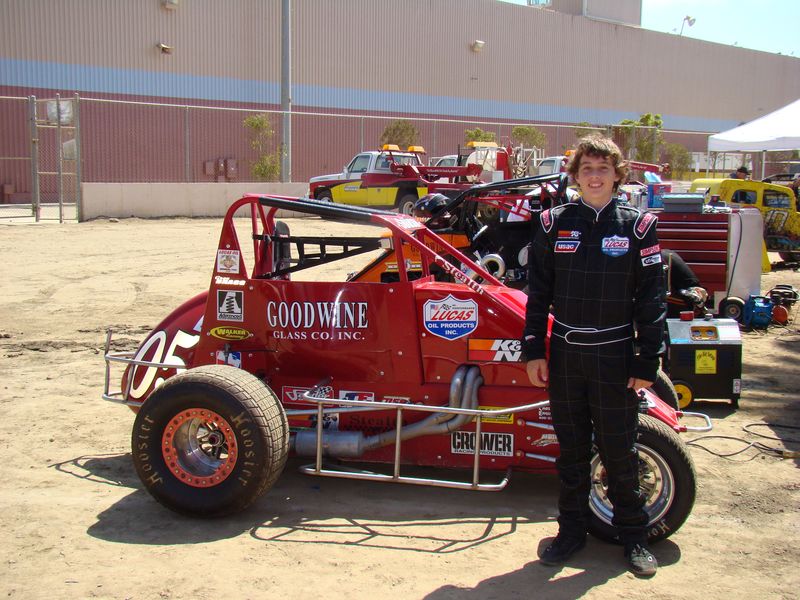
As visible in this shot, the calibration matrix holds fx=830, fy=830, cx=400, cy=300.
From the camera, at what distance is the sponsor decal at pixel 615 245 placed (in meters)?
3.62

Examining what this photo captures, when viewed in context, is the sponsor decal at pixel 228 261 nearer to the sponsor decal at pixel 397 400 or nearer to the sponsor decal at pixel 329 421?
the sponsor decal at pixel 329 421

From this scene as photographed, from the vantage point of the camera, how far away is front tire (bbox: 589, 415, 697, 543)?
4.05 metres

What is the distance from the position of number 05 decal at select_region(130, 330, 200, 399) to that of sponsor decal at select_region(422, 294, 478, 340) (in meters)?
1.56

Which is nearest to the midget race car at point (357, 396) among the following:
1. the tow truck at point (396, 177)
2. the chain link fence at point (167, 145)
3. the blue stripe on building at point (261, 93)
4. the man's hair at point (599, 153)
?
the man's hair at point (599, 153)

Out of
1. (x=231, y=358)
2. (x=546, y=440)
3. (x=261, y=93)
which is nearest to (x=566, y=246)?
(x=546, y=440)

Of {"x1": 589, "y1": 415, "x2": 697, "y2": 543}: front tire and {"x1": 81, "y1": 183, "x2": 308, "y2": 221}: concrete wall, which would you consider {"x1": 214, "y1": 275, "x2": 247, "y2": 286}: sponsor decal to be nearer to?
{"x1": 589, "y1": 415, "x2": 697, "y2": 543}: front tire

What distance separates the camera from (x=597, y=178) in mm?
3682

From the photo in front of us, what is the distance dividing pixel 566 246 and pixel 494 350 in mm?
1139

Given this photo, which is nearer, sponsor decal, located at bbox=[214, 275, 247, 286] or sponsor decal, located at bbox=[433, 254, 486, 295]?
sponsor decal, located at bbox=[433, 254, 486, 295]

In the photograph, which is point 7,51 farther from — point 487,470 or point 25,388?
point 487,470

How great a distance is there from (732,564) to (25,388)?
5.54 meters

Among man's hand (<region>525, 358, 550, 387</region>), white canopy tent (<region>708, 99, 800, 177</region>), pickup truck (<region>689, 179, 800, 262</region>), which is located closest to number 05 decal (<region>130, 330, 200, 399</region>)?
man's hand (<region>525, 358, 550, 387</region>)

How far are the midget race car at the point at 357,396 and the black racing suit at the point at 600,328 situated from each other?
0.33m

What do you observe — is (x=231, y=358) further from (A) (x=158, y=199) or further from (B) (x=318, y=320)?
(A) (x=158, y=199)
